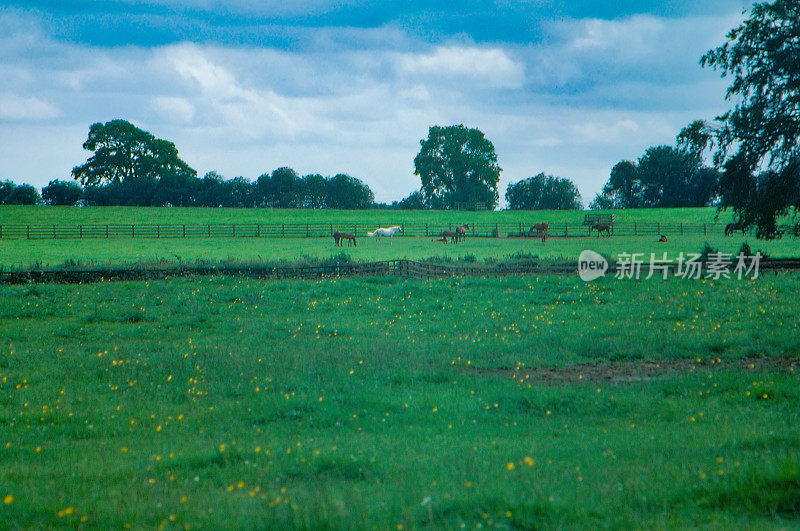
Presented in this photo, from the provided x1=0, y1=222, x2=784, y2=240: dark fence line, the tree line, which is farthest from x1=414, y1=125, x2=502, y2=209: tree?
x1=0, y1=222, x2=784, y2=240: dark fence line

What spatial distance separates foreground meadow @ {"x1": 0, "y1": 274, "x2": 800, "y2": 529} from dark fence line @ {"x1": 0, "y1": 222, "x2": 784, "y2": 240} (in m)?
51.6

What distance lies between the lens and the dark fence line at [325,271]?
2936 centimetres

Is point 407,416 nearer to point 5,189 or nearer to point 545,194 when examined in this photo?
point 5,189

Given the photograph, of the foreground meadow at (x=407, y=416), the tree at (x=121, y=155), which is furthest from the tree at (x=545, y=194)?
the foreground meadow at (x=407, y=416)

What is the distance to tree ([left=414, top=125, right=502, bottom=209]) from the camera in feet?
401

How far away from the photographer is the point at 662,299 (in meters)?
22.3

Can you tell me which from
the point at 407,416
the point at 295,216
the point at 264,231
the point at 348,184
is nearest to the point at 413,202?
the point at 348,184

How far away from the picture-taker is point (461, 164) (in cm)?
12225

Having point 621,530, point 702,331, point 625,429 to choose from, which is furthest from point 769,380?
point 621,530

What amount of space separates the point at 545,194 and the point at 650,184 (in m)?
19.2

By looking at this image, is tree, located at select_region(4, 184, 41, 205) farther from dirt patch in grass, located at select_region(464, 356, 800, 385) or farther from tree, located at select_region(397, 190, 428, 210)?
dirt patch in grass, located at select_region(464, 356, 800, 385)

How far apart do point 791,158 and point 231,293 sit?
970 inches

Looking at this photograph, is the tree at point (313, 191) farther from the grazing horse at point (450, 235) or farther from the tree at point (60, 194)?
the grazing horse at point (450, 235)

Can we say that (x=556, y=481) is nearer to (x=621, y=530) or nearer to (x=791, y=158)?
(x=621, y=530)
